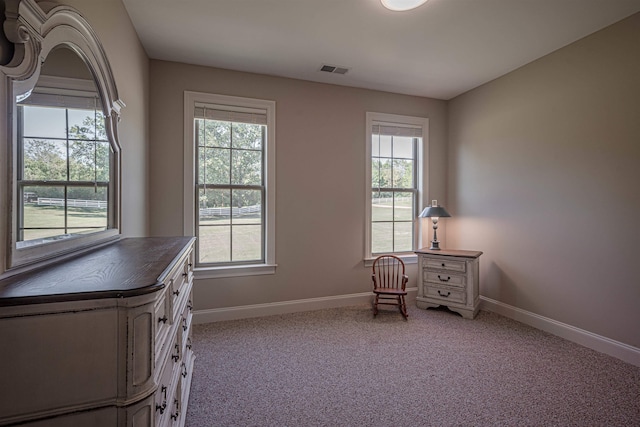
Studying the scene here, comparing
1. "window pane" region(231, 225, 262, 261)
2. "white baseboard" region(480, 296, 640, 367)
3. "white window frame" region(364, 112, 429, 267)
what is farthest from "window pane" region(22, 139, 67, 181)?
"white baseboard" region(480, 296, 640, 367)

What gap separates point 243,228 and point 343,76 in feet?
6.97

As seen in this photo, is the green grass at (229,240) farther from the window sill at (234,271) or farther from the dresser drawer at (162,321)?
the dresser drawer at (162,321)

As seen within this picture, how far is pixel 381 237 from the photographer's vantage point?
160 inches

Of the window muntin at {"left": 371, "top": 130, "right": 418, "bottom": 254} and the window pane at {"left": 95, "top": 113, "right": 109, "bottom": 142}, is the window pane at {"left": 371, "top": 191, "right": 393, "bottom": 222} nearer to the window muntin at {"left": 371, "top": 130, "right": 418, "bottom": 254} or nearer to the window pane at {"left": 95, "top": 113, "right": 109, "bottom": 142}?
the window muntin at {"left": 371, "top": 130, "right": 418, "bottom": 254}

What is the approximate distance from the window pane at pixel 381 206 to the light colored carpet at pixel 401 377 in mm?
1414

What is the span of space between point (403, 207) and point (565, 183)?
1795 mm

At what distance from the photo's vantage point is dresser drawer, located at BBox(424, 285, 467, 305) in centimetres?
346

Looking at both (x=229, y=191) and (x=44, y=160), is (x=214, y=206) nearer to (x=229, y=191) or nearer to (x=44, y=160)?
(x=229, y=191)

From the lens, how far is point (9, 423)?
0.74 m

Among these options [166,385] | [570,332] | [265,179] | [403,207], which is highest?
[265,179]

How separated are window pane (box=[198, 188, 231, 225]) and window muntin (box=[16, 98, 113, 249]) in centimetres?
159

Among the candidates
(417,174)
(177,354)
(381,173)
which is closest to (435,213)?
(417,174)

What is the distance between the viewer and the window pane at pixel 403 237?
4148 mm

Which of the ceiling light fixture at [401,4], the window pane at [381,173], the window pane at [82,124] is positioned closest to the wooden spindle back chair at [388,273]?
the window pane at [381,173]
